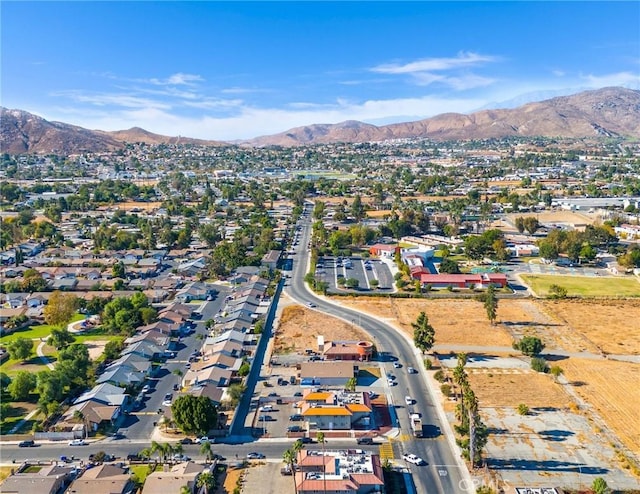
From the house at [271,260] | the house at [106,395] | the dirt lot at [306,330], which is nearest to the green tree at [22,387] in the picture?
the house at [106,395]

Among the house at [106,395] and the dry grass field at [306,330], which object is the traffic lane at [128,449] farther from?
the dry grass field at [306,330]

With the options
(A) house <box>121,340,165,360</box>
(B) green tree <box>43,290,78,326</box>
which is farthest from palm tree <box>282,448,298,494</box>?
(B) green tree <box>43,290,78,326</box>

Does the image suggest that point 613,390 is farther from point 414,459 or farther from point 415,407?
point 414,459

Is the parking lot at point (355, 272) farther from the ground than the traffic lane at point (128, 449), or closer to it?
farther from the ground

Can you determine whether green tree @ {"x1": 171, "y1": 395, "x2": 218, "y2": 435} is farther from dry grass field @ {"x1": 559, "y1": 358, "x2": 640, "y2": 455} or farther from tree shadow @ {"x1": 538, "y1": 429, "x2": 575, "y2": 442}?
dry grass field @ {"x1": 559, "y1": 358, "x2": 640, "y2": 455}

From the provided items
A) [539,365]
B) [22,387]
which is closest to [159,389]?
[22,387]

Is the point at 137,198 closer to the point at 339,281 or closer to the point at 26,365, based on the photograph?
the point at 339,281
